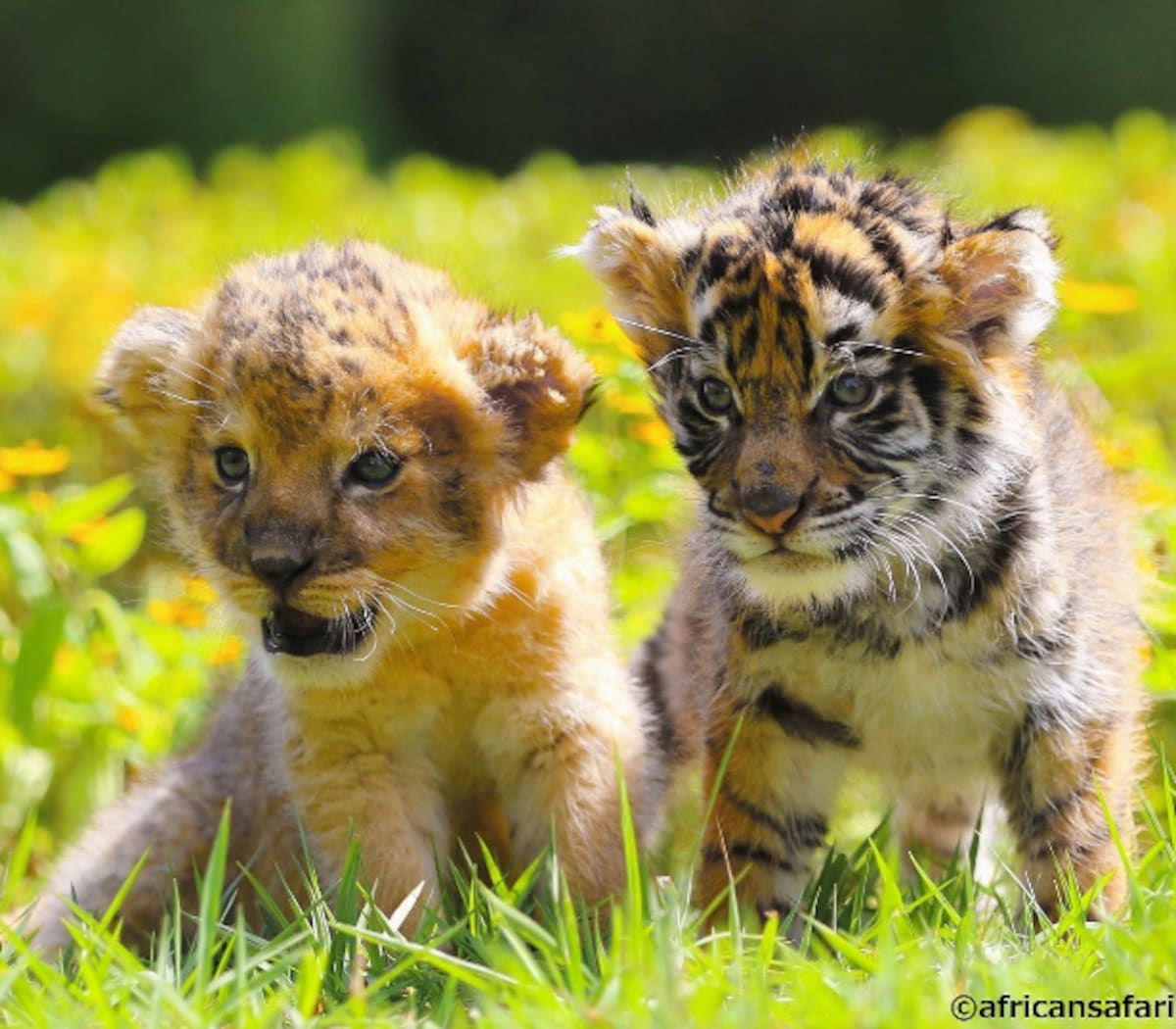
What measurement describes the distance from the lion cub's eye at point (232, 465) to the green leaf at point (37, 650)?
4.28 ft

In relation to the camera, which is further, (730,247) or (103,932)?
(730,247)

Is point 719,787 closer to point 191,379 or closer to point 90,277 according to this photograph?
point 191,379

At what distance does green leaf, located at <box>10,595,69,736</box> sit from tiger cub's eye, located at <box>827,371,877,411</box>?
2.67 meters

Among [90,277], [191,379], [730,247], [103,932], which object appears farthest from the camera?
[90,277]

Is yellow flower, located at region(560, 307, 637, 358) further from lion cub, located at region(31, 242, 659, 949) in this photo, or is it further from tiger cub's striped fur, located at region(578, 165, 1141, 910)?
tiger cub's striped fur, located at region(578, 165, 1141, 910)

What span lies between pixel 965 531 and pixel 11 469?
3348 mm

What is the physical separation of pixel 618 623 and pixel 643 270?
1.74m

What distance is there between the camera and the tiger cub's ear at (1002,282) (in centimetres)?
436

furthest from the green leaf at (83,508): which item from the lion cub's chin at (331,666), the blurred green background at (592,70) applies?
the blurred green background at (592,70)

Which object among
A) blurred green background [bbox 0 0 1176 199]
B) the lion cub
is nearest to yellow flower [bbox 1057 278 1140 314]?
the lion cub

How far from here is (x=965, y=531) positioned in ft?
14.7

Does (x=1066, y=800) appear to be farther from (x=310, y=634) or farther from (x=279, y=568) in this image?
(x=279, y=568)

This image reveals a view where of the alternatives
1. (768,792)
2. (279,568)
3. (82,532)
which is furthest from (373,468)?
(82,532)

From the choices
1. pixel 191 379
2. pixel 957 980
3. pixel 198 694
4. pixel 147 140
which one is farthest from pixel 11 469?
pixel 147 140
